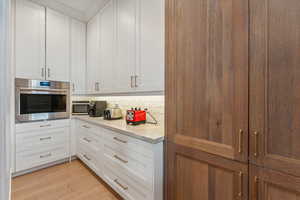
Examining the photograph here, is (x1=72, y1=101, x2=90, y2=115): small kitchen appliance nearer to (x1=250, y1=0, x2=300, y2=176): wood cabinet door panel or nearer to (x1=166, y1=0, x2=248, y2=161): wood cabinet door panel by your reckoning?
(x1=166, y1=0, x2=248, y2=161): wood cabinet door panel

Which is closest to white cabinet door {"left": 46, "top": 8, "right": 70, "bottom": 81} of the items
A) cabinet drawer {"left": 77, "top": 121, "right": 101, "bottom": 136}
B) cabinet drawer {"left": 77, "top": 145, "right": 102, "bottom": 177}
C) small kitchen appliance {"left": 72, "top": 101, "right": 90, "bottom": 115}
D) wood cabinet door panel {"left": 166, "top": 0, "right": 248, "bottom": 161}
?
small kitchen appliance {"left": 72, "top": 101, "right": 90, "bottom": 115}

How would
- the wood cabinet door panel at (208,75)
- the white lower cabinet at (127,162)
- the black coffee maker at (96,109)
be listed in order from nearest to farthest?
1. the wood cabinet door panel at (208,75)
2. the white lower cabinet at (127,162)
3. the black coffee maker at (96,109)

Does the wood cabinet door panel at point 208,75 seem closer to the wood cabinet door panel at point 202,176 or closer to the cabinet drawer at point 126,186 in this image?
the wood cabinet door panel at point 202,176

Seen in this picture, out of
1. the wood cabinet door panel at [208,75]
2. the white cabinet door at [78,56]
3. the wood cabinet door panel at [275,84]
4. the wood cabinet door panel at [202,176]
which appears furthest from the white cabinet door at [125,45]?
the wood cabinet door panel at [275,84]

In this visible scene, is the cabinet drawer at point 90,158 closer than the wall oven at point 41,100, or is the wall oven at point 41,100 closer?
the cabinet drawer at point 90,158

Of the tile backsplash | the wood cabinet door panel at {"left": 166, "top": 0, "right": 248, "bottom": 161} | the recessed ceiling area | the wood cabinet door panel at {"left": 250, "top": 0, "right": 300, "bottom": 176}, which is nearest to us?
the wood cabinet door panel at {"left": 250, "top": 0, "right": 300, "bottom": 176}

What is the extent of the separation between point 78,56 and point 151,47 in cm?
187

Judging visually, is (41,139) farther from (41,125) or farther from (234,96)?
(234,96)

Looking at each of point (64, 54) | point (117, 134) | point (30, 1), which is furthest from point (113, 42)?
point (30, 1)

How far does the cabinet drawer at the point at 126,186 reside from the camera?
1319 millimetres

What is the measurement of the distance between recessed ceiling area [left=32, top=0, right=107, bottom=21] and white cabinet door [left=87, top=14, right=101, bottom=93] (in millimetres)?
132

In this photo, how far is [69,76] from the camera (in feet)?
8.69

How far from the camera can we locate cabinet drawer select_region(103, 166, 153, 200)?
1319 mm

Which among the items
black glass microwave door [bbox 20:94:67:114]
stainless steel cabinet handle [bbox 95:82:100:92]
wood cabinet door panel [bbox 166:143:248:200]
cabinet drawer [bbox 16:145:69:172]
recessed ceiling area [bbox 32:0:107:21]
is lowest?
cabinet drawer [bbox 16:145:69:172]
